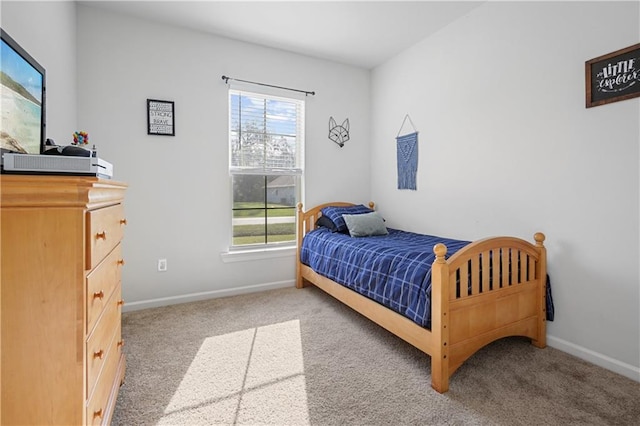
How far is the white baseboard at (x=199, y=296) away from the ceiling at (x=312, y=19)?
98.2 inches

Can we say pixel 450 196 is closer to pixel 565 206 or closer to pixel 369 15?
pixel 565 206

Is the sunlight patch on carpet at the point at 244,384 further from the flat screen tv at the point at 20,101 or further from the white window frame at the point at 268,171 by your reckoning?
the flat screen tv at the point at 20,101

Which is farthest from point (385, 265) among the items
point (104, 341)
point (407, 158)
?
point (407, 158)

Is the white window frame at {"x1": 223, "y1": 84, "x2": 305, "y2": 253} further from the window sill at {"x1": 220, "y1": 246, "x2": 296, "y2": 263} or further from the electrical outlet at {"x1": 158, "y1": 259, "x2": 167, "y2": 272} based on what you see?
the electrical outlet at {"x1": 158, "y1": 259, "x2": 167, "y2": 272}

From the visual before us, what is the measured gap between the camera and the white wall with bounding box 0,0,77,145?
1.54 metres

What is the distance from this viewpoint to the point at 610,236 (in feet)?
6.17

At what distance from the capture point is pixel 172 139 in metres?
2.92

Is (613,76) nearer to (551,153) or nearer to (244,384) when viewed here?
(551,153)

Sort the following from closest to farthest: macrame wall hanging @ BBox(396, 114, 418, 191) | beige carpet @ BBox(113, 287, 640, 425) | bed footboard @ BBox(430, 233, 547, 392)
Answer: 1. beige carpet @ BBox(113, 287, 640, 425)
2. bed footboard @ BBox(430, 233, 547, 392)
3. macrame wall hanging @ BBox(396, 114, 418, 191)

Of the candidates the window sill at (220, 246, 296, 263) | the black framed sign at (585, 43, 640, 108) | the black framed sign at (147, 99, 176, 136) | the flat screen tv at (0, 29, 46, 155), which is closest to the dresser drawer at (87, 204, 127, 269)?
the flat screen tv at (0, 29, 46, 155)

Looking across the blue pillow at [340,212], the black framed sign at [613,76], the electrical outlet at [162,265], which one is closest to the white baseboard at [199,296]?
the electrical outlet at [162,265]

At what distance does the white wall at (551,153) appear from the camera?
1.84m

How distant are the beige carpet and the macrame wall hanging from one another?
1.61 meters

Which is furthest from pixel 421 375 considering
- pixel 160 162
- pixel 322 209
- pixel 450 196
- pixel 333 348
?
pixel 160 162
